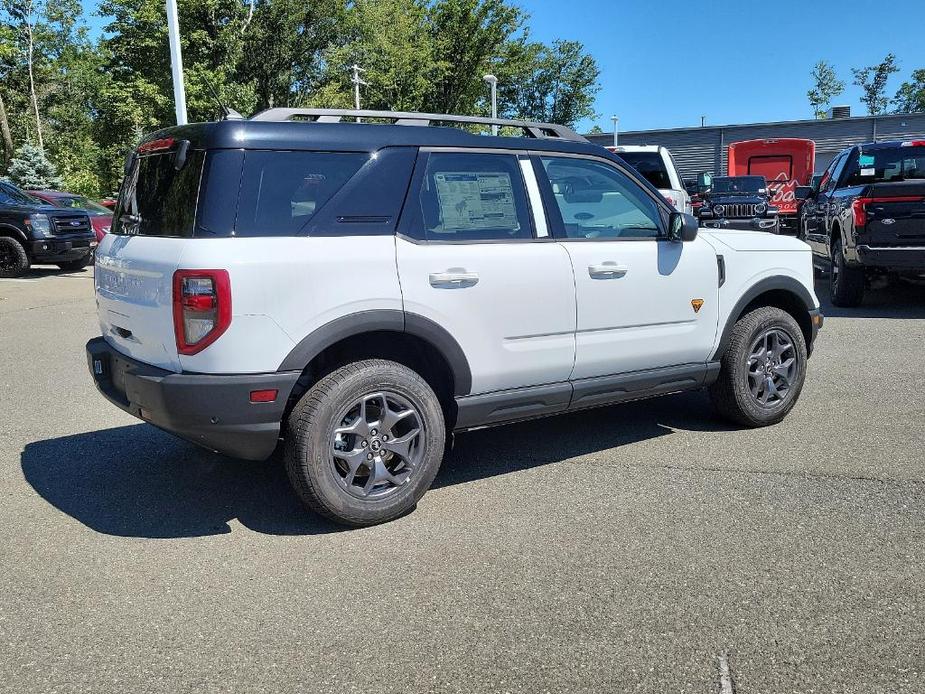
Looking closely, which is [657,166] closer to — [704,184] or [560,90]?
[704,184]

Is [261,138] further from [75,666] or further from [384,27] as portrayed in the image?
[384,27]

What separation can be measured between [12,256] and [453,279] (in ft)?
46.8

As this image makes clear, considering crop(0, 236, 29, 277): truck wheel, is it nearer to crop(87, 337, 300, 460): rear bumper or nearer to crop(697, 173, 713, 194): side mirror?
crop(87, 337, 300, 460): rear bumper

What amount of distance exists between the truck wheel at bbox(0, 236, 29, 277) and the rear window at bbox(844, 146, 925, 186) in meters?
13.9

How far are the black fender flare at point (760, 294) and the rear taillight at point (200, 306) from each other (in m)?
3.07

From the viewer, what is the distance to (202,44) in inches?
1475

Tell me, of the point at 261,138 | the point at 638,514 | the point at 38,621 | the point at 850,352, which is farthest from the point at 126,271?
the point at 850,352

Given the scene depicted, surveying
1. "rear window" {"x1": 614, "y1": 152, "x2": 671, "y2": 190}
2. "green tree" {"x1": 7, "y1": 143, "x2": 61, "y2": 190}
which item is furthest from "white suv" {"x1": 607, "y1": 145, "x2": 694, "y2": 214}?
"green tree" {"x1": 7, "y1": 143, "x2": 61, "y2": 190}

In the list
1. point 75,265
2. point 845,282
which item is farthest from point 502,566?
point 75,265

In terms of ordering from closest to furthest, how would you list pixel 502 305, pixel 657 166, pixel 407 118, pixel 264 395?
1. pixel 264 395
2. pixel 502 305
3. pixel 407 118
4. pixel 657 166

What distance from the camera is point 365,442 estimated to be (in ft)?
13.2

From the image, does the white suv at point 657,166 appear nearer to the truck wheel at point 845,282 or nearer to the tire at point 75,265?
the truck wheel at point 845,282

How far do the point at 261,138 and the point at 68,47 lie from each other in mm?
56333

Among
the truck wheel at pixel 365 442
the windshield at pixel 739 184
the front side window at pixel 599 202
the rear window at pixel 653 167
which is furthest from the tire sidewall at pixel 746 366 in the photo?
the windshield at pixel 739 184
